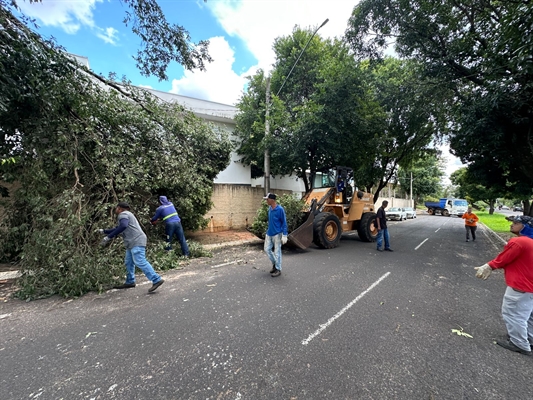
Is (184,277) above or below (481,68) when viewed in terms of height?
below

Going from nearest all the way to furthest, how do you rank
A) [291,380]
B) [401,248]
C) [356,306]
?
[291,380], [356,306], [401,248]

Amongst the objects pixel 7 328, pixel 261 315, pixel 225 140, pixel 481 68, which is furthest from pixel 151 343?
pixel 481 68

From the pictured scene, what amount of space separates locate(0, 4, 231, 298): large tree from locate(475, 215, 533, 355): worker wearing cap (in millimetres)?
5957

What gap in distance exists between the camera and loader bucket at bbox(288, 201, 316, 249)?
7.05 m

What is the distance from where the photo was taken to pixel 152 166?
6652 mm

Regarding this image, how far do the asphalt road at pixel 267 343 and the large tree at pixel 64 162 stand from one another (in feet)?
2.40

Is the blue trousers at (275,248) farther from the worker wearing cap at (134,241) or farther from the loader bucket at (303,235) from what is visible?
the worker wearing cap at (134,241)

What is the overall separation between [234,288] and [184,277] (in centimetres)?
137

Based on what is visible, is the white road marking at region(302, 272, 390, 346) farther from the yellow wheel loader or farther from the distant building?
the distant building

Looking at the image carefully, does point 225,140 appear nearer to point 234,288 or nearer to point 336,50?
point 234,288

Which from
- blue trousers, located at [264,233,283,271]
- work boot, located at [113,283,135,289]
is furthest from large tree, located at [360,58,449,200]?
work boot, located at [113,283,135,289]

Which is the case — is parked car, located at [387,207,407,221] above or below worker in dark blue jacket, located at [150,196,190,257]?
below

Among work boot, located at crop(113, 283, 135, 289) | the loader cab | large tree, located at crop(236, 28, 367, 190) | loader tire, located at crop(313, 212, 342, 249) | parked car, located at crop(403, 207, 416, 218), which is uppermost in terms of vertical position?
large tree, located at crop(236, 28, 367, 190)

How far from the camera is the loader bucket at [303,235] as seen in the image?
23.1 feet
